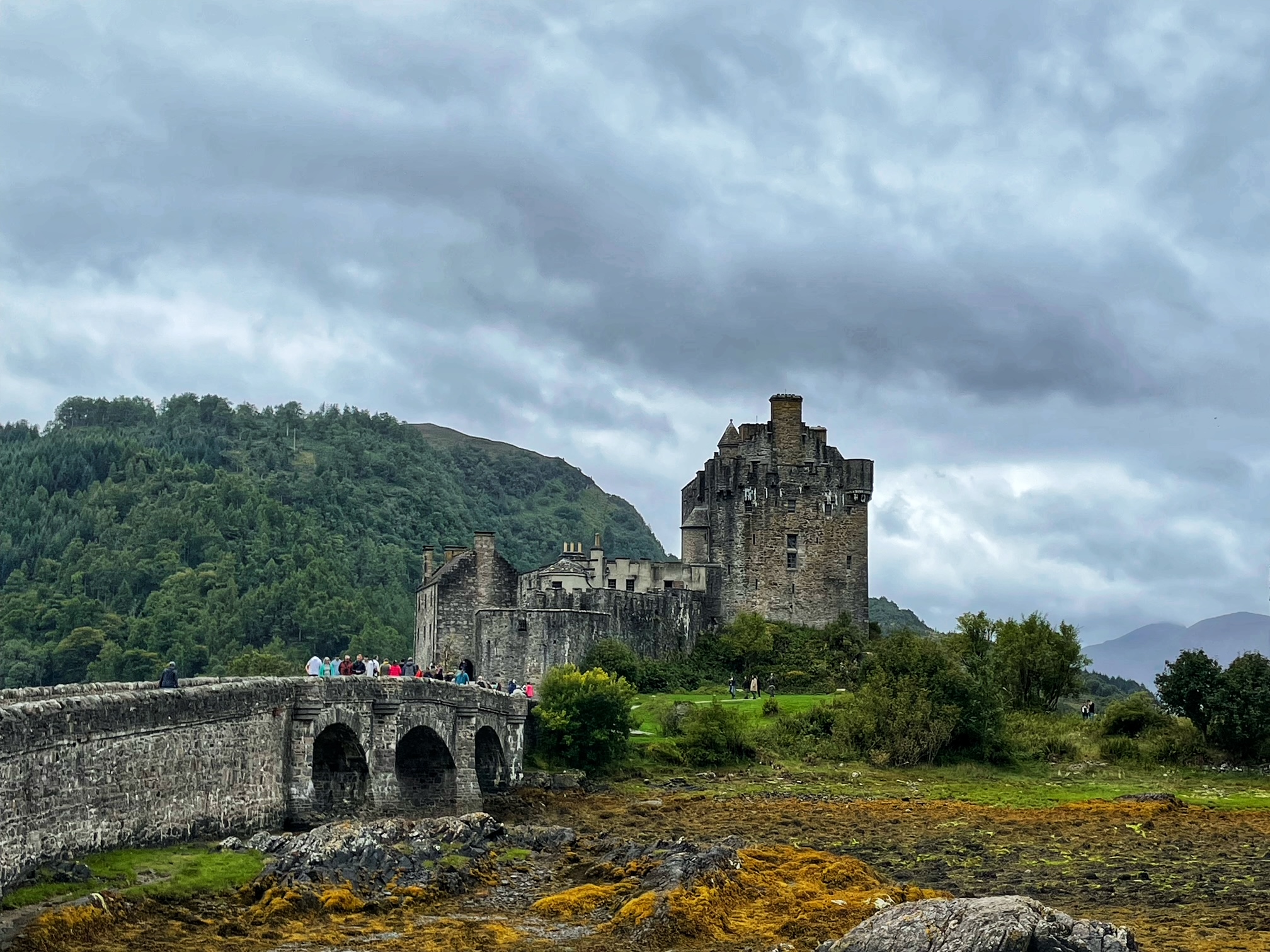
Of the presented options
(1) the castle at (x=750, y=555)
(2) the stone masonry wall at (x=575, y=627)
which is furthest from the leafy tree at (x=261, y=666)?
(2) the stone masonry wall at (x=575, y=627)

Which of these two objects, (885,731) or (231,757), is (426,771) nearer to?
(231,757)

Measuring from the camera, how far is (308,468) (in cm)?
17500

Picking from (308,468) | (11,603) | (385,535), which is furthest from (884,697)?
(308,468)

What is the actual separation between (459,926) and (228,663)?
81.0 meters

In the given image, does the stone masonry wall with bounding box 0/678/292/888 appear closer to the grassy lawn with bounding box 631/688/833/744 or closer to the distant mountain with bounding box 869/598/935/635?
the grassy lawn with bounding box 631/688/833/744

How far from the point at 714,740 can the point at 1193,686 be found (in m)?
17.3

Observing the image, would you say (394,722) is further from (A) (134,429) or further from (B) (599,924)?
(A) (134,429)

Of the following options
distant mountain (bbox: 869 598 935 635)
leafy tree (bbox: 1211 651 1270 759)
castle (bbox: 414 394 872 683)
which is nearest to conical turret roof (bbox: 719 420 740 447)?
castle (bbox: 414 394 872 683)

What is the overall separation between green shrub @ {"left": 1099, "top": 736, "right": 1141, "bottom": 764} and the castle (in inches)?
815

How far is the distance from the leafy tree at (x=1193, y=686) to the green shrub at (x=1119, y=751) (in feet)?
7.12

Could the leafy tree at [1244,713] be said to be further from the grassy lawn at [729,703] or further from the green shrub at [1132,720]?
the grassy lawn at [729,703]

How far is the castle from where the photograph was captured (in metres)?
71.9

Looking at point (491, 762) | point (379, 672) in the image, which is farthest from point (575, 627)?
point (379, 672)

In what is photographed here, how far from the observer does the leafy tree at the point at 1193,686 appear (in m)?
57.6
